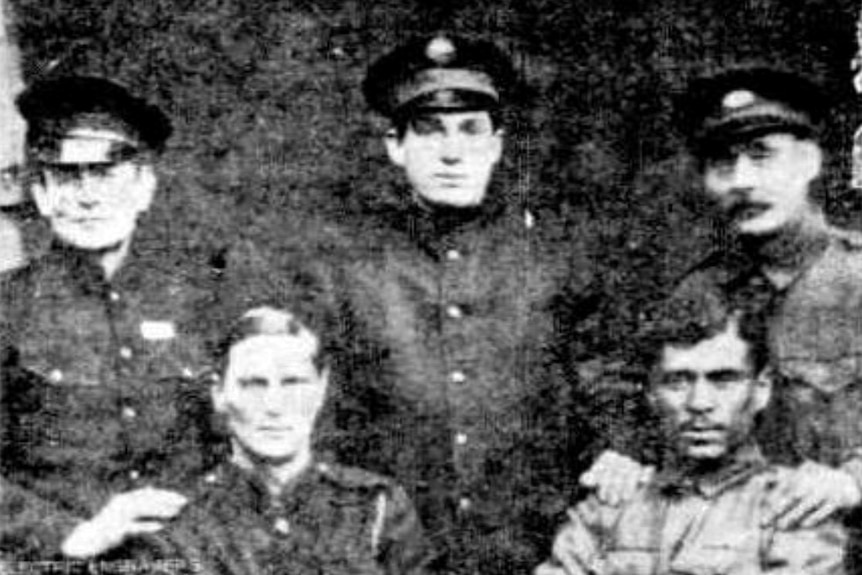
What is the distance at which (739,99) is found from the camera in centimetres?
315

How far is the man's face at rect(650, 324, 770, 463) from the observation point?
121 inches

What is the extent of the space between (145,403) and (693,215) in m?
1.14

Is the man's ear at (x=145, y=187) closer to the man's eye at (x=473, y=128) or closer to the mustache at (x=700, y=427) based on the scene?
the man's eye at (x=473, y=128)

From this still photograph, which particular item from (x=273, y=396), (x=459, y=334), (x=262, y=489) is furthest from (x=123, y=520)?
(x=459, y=334)

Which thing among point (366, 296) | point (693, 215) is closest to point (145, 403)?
point (366, 296)

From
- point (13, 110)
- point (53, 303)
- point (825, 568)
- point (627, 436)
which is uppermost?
point (13, 110)

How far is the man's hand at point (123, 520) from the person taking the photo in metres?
3.10

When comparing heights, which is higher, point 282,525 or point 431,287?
point 431,287

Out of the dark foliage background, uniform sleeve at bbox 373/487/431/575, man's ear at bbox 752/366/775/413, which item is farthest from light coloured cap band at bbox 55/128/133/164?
man's ear at bbox 752/366/775/413

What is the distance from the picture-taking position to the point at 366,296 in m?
3.12

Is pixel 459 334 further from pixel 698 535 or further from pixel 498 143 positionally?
pixel 698 535

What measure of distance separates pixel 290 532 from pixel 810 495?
1.00 meters

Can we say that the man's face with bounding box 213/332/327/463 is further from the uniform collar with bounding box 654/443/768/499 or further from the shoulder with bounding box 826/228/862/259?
the shoulder with bounding box 826/228/862/259

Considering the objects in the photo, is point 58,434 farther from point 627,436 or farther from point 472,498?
point 627,436
